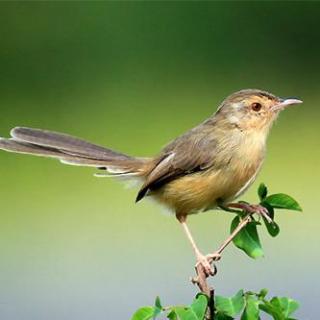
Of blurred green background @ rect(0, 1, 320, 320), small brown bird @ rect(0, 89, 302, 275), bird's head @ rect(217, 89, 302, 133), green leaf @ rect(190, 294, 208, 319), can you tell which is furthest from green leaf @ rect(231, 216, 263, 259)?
blurred green background @ rect(0, 1, 320, 320)

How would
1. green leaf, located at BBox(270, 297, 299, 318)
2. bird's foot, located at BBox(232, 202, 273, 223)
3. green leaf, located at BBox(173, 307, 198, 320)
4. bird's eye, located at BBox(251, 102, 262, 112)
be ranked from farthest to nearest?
bird's eye, located at BBox(251, 102, 262, 112), bird's foot, located at BBox(232, 202, 273, 223), green leaf, located at BBox(270, 297, 299, 318), green leaf, located at BBox(173, 307, 198, 320)

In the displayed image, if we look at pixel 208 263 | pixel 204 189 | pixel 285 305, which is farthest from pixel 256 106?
pixel 285 305

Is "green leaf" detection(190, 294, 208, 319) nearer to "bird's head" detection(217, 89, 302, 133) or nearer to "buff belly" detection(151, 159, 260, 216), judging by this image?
"buff belly" detection(151, 159, 260, 216)

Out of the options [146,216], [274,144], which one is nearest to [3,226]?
[146,216]

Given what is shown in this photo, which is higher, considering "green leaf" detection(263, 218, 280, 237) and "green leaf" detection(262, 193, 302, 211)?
"green leaf" detection(262, 193, 302, 211)

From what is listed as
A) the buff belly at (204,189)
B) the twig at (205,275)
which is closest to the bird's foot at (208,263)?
the twig at (205,275)

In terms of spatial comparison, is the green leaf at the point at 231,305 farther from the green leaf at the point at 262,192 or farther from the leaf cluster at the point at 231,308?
the green leaf at the point at 262,192

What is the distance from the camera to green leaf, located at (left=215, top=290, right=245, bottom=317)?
2686 millimetres

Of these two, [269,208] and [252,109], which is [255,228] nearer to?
[269,208]

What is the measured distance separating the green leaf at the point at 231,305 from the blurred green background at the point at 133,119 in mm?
3550

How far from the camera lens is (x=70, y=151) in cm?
439

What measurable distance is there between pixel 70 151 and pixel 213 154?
1.98 ft

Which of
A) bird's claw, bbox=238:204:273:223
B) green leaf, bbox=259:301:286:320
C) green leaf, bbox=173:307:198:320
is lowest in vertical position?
green leaf, bbox=173:307:198:320

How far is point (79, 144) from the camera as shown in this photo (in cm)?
443
